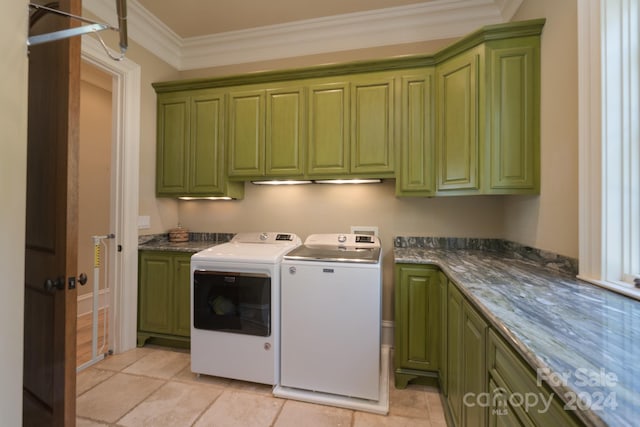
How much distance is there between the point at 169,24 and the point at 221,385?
3.17 meters

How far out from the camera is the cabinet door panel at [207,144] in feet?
8.32

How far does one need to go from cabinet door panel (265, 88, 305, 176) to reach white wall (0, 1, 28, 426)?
5.29 feet

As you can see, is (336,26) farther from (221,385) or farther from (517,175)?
(221,385)

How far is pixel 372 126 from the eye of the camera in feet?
7.28

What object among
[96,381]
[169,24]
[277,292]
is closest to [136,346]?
[96,381]

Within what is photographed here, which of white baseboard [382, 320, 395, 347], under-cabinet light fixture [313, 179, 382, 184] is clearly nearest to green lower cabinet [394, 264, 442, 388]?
white baseboard [382, 320, 395, 347]

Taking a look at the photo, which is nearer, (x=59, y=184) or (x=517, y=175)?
(x=59, y=184)

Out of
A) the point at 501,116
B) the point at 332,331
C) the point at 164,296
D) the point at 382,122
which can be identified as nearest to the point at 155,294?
the point at 164,296

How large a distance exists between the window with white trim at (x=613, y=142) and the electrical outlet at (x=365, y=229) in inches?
56.3

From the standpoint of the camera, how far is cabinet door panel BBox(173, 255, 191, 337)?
7.72 feet

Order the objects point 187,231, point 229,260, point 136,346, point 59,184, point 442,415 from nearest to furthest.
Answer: point 59,184, point 442,415, point 229,260, point 136,346, point 187,231

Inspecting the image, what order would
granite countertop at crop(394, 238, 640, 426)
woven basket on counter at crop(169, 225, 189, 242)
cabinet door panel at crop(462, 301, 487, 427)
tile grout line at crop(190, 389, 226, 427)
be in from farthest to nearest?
woven basket on counter at crop(169, 225, 189, 242) < tile grout line at crop(190, 389, 226, 427) < cabinet door panel at crop(462, 301, 487, 427) < granite countertop at crop(394, 238, 640, 426)

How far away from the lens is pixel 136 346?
2.44m

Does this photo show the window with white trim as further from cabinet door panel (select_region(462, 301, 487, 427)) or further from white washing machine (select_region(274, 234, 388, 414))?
white washing machine (select_region(274, 234, 388, 414))
